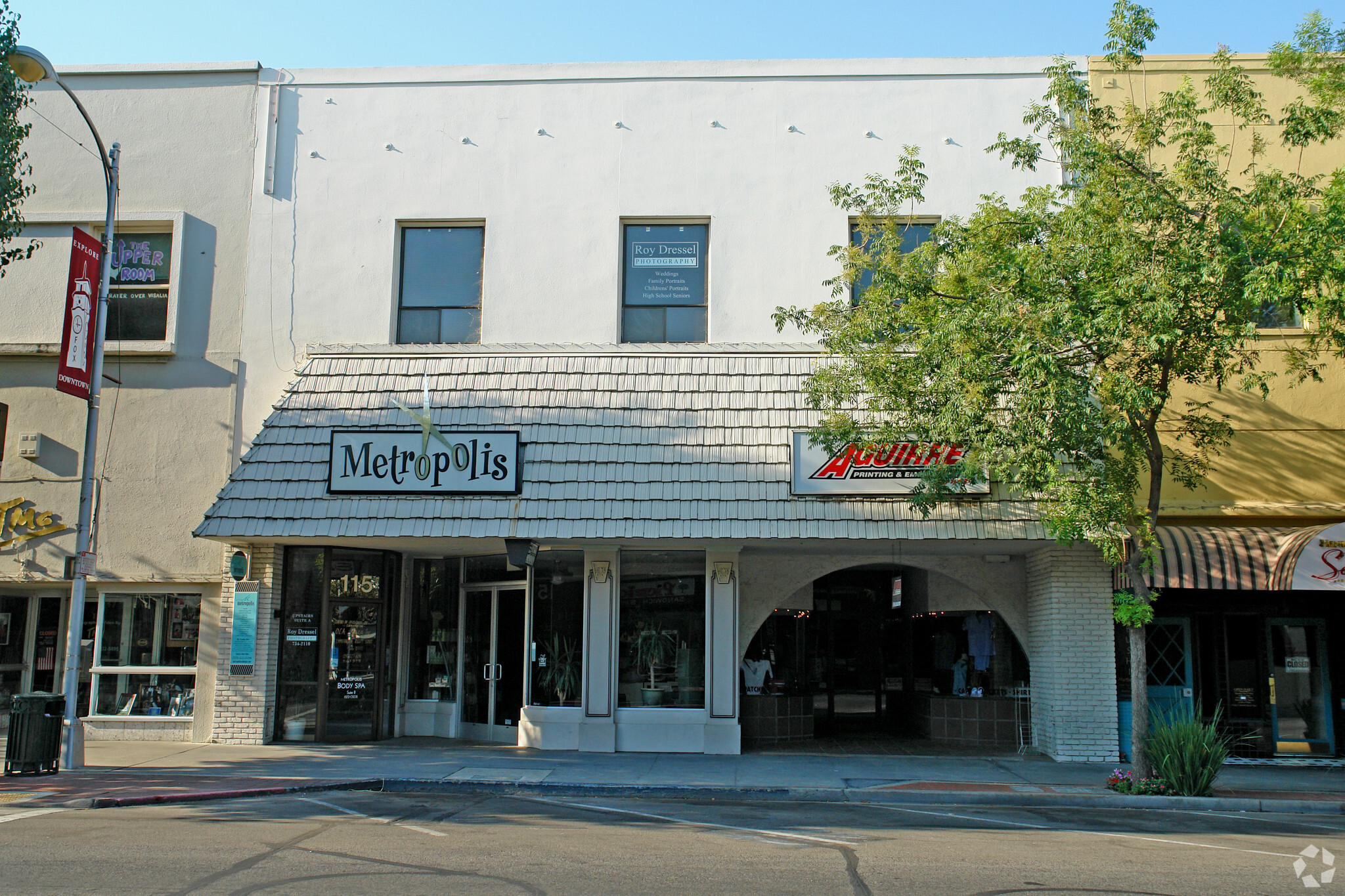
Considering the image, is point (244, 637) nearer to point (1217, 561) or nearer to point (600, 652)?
point (600, 652)

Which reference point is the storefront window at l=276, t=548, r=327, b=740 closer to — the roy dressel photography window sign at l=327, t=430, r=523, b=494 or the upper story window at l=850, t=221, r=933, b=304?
the roy dressel photography window sign at l=327, t=430, r=523, b=494

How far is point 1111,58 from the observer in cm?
1168

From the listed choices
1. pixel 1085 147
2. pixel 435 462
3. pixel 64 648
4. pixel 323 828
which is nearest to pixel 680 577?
pixel 435 462


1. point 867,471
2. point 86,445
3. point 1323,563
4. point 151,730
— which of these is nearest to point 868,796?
point 867,471

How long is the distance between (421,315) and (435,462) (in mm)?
3092

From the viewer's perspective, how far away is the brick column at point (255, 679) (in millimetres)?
14484

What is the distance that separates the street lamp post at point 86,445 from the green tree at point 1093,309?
30.5ft

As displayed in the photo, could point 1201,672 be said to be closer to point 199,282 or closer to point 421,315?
point 421,315

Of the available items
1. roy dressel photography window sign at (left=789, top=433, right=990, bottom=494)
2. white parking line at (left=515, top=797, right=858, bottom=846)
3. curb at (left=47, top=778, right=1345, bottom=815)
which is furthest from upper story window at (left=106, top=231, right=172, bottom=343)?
roy dressel photography window sign at (left=789, top=433, right=990, bottom=494)

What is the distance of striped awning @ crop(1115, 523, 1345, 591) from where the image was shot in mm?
12945

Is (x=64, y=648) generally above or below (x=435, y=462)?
below

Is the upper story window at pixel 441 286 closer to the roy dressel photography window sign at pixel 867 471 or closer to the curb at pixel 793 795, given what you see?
the roy dressel photography window sign at pixel 867 471

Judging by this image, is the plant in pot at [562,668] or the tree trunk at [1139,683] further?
the plant in pot at [562,668]

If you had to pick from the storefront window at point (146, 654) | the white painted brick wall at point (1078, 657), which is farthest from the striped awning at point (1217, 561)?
the storefront window at point (146, 654)
